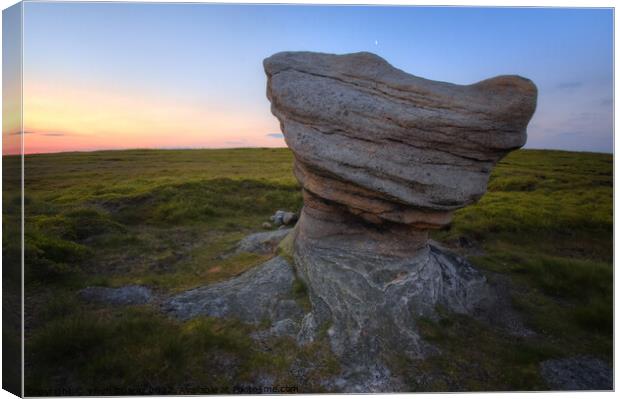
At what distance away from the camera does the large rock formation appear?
368 inches

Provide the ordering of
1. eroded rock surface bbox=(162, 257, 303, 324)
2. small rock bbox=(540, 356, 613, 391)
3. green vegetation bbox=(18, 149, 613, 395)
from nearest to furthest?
Answer: green vegetation bbox=(18, 149, 613, 395), small rock bbox=(540, 356, 613, 391), eroded rock surface bbox=(162, 257, 303, 324)

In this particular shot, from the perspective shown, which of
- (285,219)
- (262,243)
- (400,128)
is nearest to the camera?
(400,128)

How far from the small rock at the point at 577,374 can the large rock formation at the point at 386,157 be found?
86.5 inches

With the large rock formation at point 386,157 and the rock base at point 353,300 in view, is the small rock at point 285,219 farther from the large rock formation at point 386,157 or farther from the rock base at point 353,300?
the large rock formation at point 386,157

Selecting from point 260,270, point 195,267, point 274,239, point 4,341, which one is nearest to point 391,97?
point 260,270

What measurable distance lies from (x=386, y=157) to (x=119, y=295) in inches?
287

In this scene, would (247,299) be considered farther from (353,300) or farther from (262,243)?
(262,243)

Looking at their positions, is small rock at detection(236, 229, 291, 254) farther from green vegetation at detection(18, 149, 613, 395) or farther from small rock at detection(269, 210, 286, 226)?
small rock at detection(269, 210, 286, 226)

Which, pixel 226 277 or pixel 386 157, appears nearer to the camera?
pixel 386 157

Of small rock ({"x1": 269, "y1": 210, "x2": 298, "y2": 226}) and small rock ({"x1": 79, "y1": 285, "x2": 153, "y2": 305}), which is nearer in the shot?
small rock ({"x1": 79, "y1": 285, "x2": 153, "y2": 305})

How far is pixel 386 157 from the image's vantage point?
31.6 feet

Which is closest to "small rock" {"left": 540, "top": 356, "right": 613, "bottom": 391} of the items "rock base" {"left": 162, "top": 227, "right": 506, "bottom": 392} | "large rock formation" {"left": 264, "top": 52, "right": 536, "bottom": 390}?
"rock base" {"left": 162, "top": 227, "right": 506, "bottom": 392}

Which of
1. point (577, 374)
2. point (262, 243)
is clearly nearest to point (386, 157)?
point (577, 374)

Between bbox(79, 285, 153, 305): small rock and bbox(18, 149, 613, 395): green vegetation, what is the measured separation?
33 centimetres
